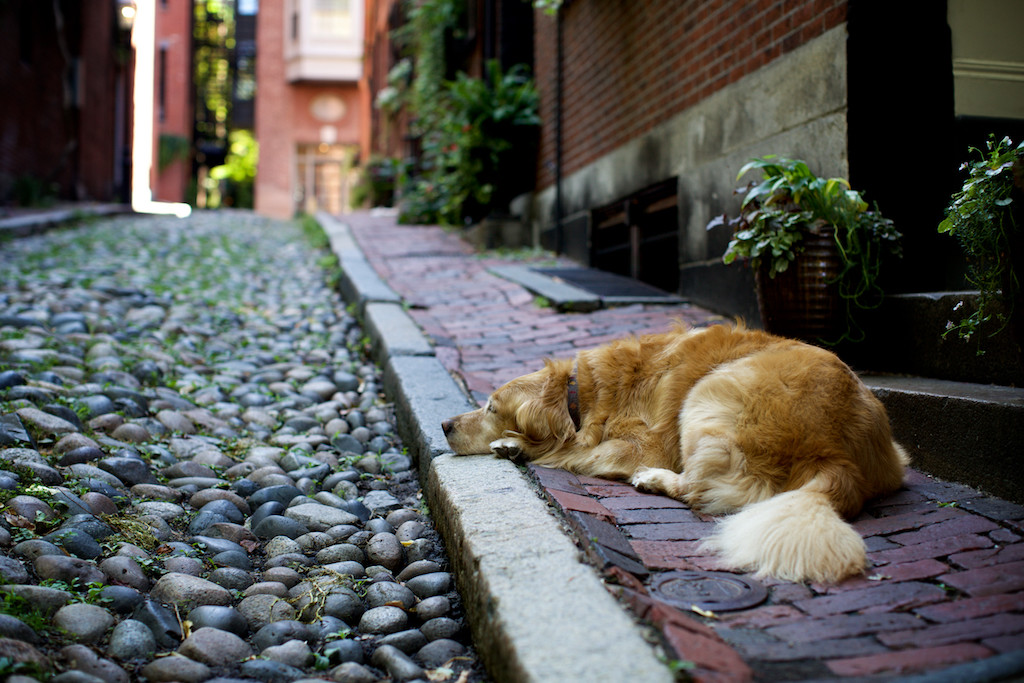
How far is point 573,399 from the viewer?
317 centimetres

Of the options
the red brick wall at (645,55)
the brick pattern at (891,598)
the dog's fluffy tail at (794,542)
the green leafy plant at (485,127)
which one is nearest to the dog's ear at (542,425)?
the brick pattern at (891,598)

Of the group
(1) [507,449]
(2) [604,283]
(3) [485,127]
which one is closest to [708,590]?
(1) [507,449]

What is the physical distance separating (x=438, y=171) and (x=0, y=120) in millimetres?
7355

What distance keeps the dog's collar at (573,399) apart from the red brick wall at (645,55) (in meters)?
2.52

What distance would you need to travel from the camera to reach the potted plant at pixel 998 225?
2.24 meters

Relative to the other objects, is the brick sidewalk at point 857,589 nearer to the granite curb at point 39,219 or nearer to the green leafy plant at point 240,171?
the granite curb at point 39,219

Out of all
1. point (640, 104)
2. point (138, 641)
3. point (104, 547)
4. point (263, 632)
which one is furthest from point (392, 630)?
point (640, 104)

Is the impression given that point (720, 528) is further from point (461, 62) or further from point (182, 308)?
point (461, 62)

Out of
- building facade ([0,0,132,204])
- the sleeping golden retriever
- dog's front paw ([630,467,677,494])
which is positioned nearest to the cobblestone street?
the sleeping golden retriever

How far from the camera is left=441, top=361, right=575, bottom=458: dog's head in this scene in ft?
9.73

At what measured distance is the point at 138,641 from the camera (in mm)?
1906

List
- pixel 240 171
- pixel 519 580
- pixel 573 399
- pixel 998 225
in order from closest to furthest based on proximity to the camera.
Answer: pixel 519 580
pixel 998 225
pixel 573 399
pixel 240 171

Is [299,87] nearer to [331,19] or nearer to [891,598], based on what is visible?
[331,19]

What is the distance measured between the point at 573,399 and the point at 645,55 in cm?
455
